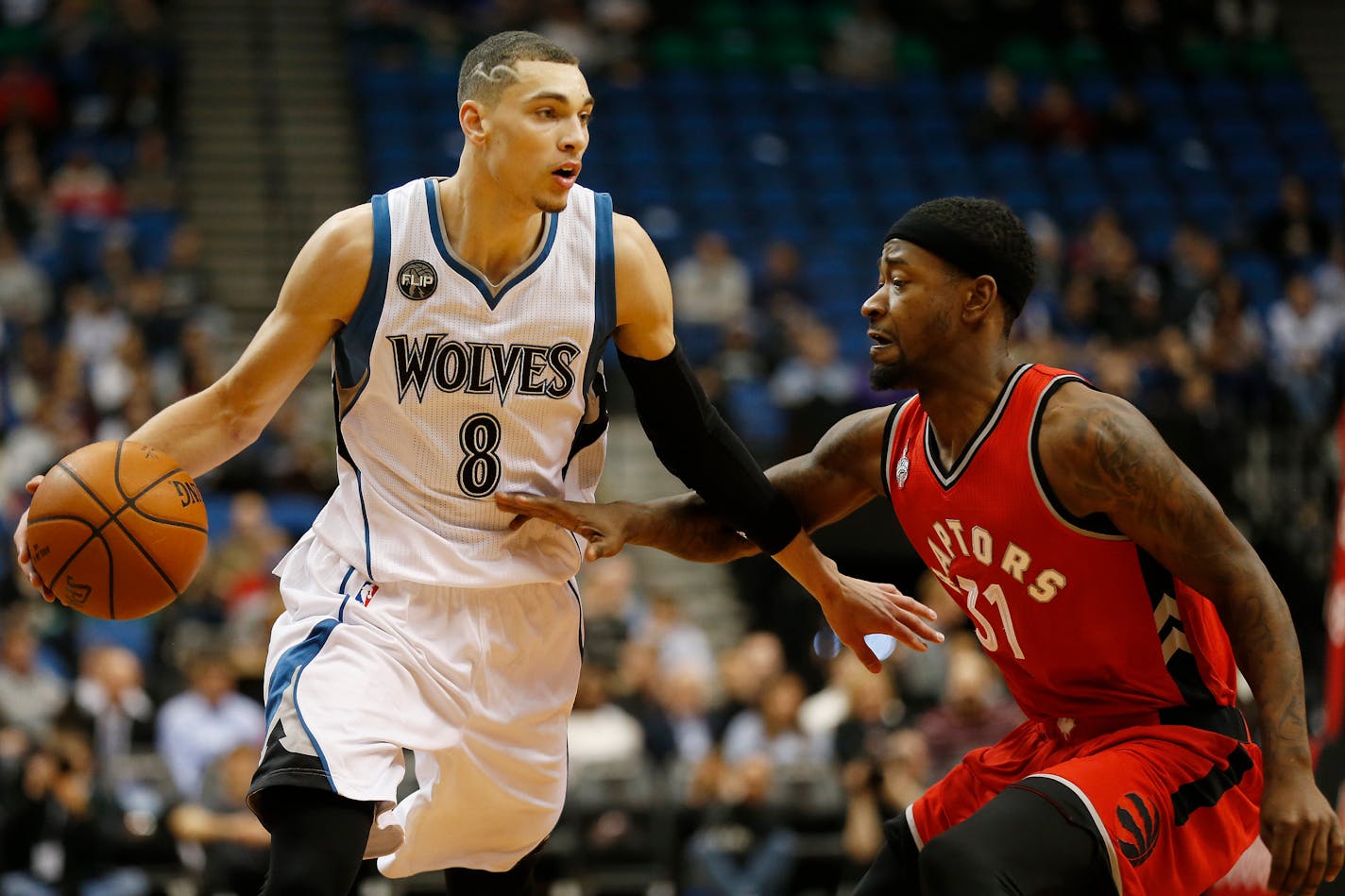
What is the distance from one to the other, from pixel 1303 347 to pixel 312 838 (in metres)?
11.7

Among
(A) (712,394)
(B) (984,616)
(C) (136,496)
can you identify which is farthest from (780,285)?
(C) (136,496)

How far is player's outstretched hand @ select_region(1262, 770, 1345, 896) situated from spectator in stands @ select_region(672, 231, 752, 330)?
9.67 m

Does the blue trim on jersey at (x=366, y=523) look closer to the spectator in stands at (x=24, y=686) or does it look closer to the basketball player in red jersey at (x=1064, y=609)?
the basketball player in red jersey at (x=1064, y=609)

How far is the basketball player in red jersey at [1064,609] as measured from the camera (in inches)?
141

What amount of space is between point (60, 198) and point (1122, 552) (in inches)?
457

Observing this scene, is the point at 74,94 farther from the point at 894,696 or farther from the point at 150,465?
the point at 150,465

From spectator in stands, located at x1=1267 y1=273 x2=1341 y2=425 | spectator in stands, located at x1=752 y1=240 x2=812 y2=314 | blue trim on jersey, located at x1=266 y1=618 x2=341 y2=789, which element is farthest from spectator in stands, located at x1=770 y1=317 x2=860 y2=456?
blue trim on jersey, located at x1=266 y1=618 x2=341 y2=789

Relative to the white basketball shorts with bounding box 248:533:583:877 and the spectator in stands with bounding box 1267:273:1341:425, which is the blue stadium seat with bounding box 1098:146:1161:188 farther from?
the white basketball shorts with bounding box 248:533:583:877

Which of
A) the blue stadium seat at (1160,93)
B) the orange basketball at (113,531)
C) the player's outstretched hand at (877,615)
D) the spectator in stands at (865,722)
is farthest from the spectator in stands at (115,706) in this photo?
the blue stadium seat at (1160,93)

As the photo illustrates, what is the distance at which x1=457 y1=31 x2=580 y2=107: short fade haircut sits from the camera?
3.98 meters

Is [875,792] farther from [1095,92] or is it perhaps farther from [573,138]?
[1095,92]

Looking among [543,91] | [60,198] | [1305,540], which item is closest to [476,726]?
[543,91]

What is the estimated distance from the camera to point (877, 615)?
14.9 feet

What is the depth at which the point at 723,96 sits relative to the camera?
655 inches
